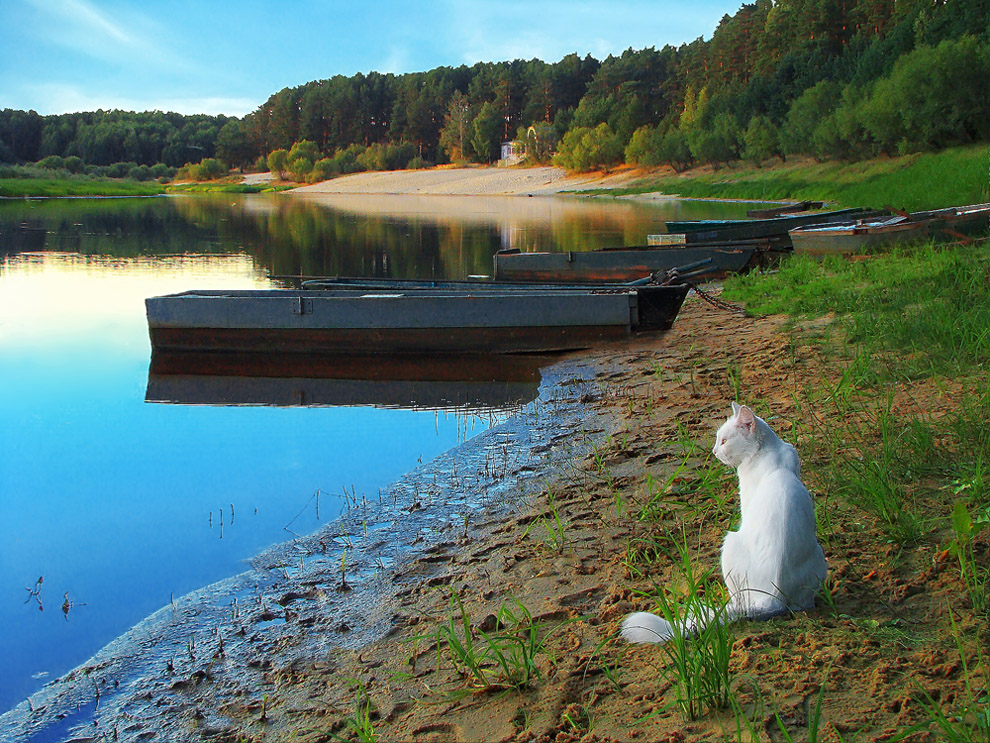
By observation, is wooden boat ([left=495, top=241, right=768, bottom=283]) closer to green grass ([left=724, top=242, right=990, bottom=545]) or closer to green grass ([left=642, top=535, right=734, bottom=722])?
green grass ([left=724, top=242, right=990, bottom=545])

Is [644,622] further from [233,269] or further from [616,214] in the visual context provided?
[616,214]

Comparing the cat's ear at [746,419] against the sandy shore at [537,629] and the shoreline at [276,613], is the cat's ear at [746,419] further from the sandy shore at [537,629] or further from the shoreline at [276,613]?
the shoreline at [276,613]

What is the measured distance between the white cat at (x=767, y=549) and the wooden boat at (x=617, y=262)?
13.0 meters

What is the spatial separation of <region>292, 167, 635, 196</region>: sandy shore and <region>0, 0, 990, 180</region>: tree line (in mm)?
3202

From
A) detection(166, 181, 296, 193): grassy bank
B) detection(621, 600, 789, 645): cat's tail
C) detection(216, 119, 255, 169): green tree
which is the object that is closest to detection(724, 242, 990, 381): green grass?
detection(621, 600, 789, 645): cat's tail

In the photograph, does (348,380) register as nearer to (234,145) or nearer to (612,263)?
(612,263)

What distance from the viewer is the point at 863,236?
43.3 ft

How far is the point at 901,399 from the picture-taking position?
5.84 meters

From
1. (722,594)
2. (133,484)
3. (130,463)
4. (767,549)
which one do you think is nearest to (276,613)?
(722,594)

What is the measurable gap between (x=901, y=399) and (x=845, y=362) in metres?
1.58

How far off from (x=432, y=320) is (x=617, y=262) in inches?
276

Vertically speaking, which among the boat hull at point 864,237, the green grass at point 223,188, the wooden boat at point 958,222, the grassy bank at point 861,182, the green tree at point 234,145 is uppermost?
the green tree at point 234,145

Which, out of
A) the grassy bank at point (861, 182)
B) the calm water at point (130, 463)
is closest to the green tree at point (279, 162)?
the grassy bank at point (861, 182)

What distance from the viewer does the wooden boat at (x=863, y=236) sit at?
13148 millimetres
